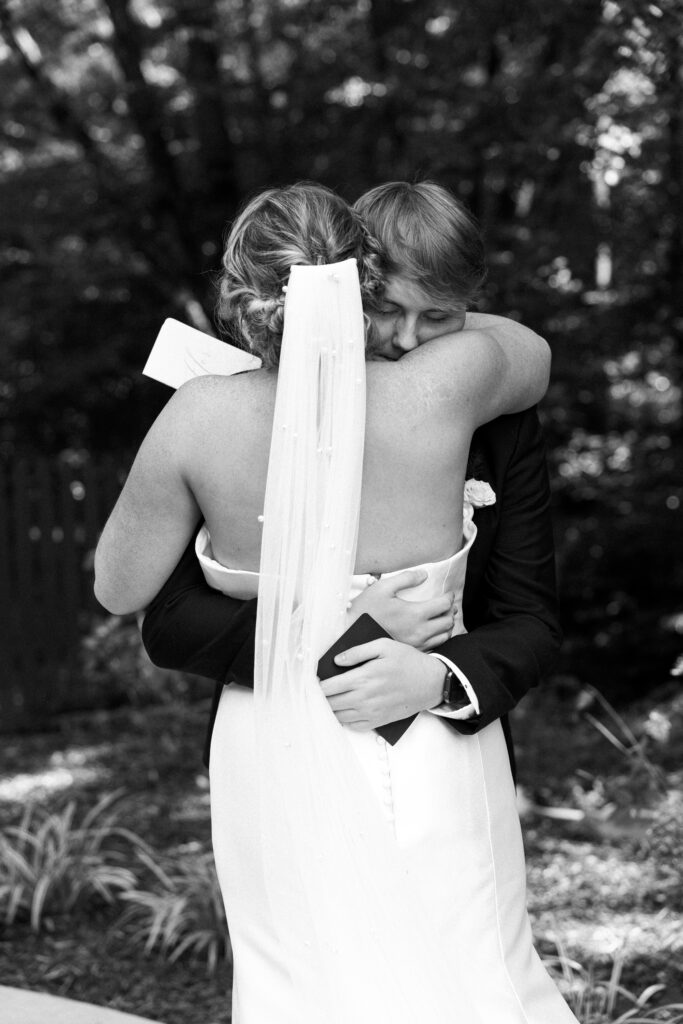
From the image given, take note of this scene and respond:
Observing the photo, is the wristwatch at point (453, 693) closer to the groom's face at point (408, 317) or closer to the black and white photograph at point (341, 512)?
the black and white photograph at point (341, 512)

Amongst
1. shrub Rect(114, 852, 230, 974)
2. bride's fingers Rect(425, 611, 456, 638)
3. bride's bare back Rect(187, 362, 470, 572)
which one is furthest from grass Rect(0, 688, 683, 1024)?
bride's bare back Rect(187, 362, 470, 572)

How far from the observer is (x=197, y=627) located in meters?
2.20

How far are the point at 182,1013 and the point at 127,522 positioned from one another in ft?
6.73

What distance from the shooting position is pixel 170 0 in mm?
7242

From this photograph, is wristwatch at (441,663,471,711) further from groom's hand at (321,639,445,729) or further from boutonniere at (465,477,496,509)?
boutonniere at (465,477,496,509)

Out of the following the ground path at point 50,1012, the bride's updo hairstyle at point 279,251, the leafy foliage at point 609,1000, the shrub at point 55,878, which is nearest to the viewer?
the bride's updo hairstyle at point 279,251

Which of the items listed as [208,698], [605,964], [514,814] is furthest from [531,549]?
[208,698]

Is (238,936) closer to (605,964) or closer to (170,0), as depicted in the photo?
(605,964)

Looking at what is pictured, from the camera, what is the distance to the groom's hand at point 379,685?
6.68 feet

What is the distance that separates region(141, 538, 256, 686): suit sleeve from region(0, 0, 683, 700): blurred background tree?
410 centimetres

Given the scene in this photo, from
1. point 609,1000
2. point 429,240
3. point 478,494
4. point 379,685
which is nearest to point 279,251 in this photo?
point 429,240

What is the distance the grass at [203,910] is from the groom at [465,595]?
134 centimetres

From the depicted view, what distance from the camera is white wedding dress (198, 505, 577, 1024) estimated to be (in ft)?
6.82

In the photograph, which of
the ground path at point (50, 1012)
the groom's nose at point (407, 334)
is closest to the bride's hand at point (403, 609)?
the groom's nose at point (407, 334)
